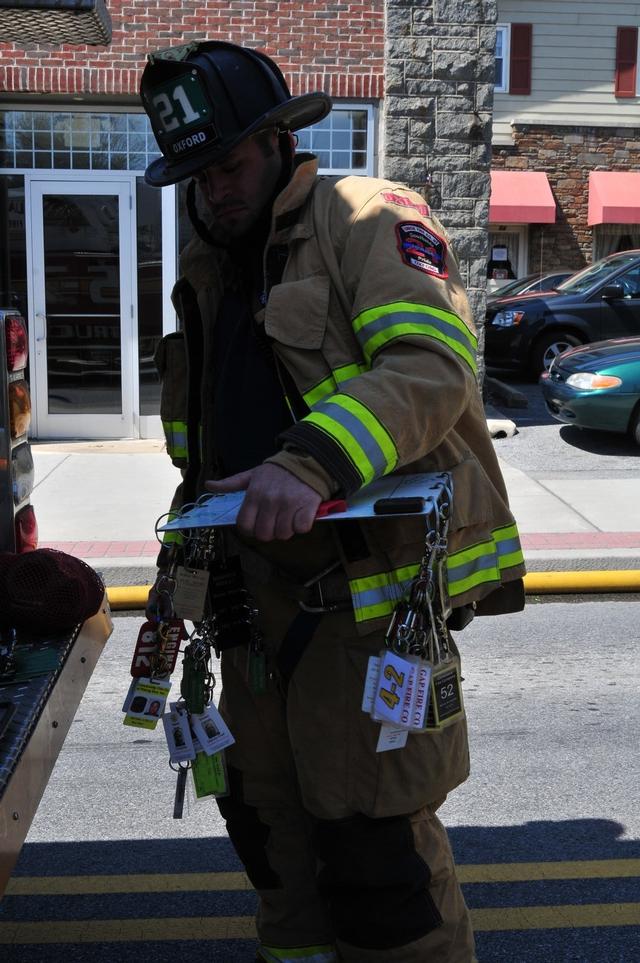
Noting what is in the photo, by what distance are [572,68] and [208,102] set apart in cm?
2487

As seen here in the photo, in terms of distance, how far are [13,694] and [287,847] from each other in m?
0.68

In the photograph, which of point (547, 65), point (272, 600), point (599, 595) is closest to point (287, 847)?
point (272, 600)

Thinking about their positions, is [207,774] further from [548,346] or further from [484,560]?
[548,346]

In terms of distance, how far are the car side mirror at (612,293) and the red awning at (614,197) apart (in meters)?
9.78

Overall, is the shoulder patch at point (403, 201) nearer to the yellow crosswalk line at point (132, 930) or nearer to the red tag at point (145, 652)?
the red tag at point (145, 652)

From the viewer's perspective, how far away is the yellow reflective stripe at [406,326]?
6.77ft

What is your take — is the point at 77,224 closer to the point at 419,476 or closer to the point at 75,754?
the point at 75,754

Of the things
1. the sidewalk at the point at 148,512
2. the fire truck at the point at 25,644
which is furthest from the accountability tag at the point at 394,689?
the sidewalk at the point at 148,512

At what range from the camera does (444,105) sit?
1043cm

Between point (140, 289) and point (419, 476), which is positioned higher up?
point (419, 476)

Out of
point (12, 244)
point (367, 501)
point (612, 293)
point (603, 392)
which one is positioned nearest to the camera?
point (367, 501)

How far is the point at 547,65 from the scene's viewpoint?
2483cm

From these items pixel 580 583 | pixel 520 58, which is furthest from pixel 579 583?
pixel 520 58

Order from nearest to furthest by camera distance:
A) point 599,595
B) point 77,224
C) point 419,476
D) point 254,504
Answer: point 254,504, point 419,476, point 599,595, point 77,224
